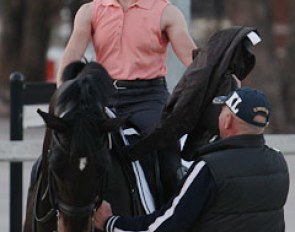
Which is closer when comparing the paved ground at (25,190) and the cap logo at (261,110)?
the cap logo at (261,110)

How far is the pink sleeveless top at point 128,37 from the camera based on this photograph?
5.85 meters

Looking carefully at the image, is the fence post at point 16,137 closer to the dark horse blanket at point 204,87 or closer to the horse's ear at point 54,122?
the dark horse blanket at point 204,87

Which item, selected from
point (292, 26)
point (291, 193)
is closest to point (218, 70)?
point (291, 193)

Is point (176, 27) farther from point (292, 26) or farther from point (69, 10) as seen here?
point (69, 10)

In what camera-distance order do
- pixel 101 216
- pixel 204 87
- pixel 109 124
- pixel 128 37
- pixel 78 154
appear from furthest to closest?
1. pixel 128 37
2. pixel 204 87
3. pixel 101 216
4. pixel 109 124
5. pixel 78 154

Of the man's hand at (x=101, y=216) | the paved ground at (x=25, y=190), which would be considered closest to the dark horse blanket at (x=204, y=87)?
the man's hand at (x=101, y=216)

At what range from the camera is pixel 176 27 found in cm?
592

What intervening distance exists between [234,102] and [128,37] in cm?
113

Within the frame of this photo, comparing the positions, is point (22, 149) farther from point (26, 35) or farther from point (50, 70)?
point (50, 70)

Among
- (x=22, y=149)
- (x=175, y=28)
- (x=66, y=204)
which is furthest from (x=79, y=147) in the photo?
(x=22, y=149)

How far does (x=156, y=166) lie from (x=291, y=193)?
3.83 meters

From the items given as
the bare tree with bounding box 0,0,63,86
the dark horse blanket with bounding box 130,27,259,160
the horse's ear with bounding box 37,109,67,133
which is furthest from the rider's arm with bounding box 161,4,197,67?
the bare tree with bounding box 0,0,63,86

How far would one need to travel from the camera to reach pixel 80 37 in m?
5.91

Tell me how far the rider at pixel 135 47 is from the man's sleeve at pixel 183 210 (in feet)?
2.50
